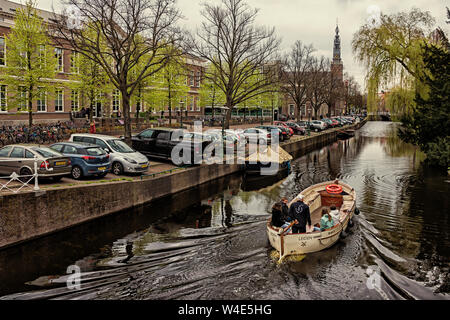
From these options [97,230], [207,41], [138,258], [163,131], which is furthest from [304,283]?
[207,41]

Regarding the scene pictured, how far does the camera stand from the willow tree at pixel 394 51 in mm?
30553

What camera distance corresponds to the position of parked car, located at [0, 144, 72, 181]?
14.7 m

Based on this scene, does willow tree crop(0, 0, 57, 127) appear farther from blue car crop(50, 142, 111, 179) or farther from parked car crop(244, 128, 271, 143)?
parked car crop(244, 128, 271, 143)

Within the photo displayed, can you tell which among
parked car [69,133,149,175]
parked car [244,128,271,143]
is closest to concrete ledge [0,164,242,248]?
parked car [69,133,149,175]

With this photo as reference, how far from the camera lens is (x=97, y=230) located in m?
14.5

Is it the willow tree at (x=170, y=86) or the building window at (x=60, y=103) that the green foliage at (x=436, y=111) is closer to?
the willow tree at (x=170, y=86)

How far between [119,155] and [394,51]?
24758 mm

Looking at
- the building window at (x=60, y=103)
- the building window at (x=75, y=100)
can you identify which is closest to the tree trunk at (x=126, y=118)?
the building window at (x=75, y=100)

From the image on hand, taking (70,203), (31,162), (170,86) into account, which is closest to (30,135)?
(31,162)

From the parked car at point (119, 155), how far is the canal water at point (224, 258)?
7.09 feet

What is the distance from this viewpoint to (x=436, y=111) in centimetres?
2531

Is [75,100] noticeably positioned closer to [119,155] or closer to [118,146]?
[118,146]
